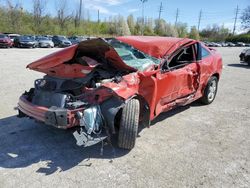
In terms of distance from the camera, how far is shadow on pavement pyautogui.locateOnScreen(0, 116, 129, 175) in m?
3.62

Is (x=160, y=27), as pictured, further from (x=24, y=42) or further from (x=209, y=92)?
(x=209, y=92)

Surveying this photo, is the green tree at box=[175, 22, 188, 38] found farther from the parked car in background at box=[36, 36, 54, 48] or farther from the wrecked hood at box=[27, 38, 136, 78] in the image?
the wrecked hood at box=[27, 38, 136, 78]

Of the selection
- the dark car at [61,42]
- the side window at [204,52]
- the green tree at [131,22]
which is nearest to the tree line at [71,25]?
the green tree at [131,22]

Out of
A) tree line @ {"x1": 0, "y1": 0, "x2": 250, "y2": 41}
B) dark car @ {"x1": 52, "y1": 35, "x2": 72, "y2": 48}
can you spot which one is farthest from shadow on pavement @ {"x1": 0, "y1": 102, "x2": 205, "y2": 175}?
tree line @ {"x1": 0, "y1": 0, "x2": 250, "y2": 41}

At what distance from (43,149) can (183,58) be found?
326 centimetres

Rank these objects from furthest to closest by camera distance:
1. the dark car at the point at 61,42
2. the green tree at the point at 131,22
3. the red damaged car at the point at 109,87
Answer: the green tree at the point at 131,22, the dark car at the point at 61,42, the red damaged car at the point at 109,87

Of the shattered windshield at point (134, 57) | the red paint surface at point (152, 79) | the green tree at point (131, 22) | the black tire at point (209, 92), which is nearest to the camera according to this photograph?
the red paint surface at point (152, 79)

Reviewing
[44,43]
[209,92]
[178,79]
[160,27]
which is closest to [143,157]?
[178,79]

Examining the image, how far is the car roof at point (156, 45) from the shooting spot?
16.1ft

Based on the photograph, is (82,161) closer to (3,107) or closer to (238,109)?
(3,107)

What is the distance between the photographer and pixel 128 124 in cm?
379

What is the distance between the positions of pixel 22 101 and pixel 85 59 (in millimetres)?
1167

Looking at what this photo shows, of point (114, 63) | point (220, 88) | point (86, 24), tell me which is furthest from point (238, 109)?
point (86, 24)

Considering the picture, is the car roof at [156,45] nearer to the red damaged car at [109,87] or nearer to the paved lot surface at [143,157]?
the red damaged car at [109,87]
